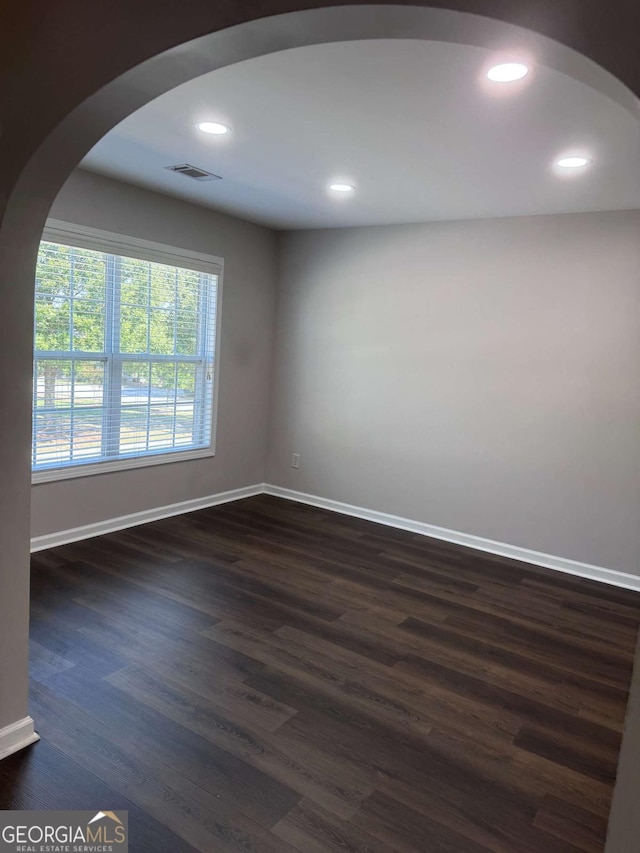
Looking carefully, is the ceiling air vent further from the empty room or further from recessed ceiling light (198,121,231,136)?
recessed ceiling light (198,121,231,136)

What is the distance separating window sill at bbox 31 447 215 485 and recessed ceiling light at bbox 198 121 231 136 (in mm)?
2227

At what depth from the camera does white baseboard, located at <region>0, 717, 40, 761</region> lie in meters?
1.95

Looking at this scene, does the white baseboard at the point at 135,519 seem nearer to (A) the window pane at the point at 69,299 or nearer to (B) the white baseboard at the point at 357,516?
(B) the white baseboard at the point at 357,516

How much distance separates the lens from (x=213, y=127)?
277cm

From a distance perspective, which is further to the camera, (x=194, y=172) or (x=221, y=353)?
(x=221, y=353)

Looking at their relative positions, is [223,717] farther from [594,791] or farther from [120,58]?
[120,58]

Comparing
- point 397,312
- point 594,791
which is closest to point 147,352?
point 397,312

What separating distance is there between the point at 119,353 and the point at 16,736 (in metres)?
2.68

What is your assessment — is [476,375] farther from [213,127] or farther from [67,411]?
[67,411]

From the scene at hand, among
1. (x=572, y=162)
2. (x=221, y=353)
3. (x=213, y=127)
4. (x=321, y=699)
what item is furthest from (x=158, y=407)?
(x=572, y=162)

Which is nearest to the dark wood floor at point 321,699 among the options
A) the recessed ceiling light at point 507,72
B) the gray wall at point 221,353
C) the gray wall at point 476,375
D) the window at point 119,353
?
the gray wall at point 221,353

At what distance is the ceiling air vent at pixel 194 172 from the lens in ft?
11.4

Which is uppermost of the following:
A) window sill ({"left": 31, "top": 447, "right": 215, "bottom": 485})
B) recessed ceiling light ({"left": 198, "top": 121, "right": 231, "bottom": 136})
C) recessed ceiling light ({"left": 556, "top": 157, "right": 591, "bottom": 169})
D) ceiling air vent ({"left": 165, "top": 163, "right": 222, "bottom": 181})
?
ceiling air vent ({"left": 165, "top": 163, "right": 222, "bottom": 181})

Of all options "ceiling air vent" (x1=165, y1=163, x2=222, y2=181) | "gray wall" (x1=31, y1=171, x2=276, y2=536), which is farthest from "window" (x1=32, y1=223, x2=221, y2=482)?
"ceiling air vent" (x1=165, y1=163, x2=222, y2=181)
